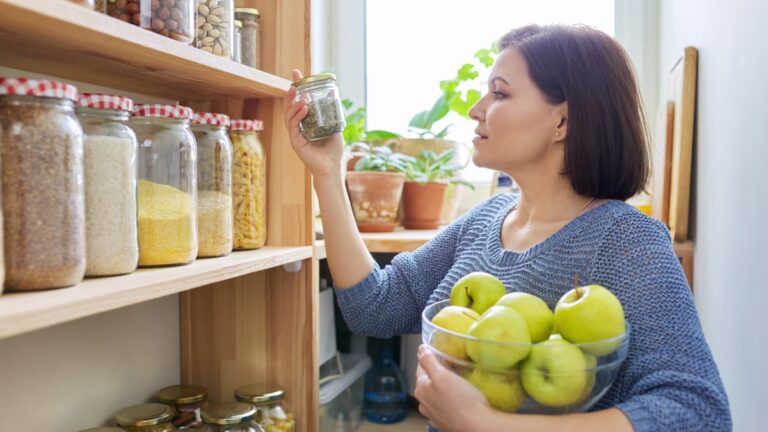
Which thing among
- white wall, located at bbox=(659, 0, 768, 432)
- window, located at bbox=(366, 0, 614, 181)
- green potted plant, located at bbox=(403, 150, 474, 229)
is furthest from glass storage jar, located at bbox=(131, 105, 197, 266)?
window, located at bbox=(366, 0, 614, 181)

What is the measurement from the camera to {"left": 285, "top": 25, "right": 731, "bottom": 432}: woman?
0.76 metres

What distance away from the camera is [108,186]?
28.3 inches

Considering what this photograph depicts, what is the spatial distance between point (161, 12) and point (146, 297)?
0.34 m

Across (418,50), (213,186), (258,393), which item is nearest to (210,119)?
(213,186)

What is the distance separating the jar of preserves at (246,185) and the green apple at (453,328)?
36 centimetres

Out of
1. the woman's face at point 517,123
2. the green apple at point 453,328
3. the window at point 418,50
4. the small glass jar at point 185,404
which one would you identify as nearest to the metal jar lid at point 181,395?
the small glass jar at point 185,404

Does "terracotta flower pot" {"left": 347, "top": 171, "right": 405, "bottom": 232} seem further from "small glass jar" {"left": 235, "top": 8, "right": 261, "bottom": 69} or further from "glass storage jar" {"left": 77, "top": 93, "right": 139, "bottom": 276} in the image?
"glass storage jar" {"left": 77, "top": 93, "right": 139, "bottom": 276}

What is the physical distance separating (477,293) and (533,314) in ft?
0.37

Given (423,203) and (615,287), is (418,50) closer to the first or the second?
(423,203)

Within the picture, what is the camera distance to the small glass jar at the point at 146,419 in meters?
0.93

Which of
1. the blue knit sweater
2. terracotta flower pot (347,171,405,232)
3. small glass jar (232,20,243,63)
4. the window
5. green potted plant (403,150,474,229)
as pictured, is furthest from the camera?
the window

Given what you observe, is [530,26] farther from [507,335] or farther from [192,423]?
[192,423]

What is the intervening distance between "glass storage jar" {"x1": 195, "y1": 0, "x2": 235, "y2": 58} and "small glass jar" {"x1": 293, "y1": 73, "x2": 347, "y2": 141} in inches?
4.5

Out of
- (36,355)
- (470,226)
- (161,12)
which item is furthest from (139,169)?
(470,226)
